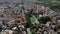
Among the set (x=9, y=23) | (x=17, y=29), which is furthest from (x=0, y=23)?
(x=17, y=29)

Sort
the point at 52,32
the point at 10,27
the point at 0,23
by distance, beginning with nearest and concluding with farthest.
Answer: the point at 52,32
the point at 10,27
the point at 0,23

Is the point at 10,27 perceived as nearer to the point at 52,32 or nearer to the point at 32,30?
the point at 32,30

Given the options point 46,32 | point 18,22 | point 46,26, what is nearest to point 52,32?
point 46,32

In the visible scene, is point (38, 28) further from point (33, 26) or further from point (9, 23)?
point (9, 23)

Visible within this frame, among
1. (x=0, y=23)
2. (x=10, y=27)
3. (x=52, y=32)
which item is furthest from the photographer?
(x=0, y=23)

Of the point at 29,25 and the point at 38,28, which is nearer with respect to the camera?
the point at 38,28

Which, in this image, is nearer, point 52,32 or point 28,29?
point 52,32

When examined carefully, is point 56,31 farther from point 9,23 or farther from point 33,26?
point 9,23

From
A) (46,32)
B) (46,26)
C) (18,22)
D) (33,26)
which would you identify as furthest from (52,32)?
(18,22)
